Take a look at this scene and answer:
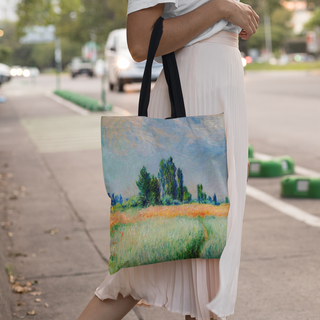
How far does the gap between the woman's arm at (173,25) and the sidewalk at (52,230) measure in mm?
1580

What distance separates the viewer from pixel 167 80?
189 cm

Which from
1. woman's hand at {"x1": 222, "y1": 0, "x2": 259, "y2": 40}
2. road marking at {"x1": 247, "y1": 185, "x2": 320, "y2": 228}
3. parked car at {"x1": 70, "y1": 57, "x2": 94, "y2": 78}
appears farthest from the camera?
parked car at {"x1": 70, "y1": 57, "x2": 94, "y2": 78}

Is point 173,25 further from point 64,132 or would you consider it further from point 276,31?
point 276,31

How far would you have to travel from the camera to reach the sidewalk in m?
3.23

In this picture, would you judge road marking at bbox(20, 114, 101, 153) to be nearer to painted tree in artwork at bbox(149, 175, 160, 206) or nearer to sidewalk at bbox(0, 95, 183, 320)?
sidewalk at bbox(0, 95, 183, 320)

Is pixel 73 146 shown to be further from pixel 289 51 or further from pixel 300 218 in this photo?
pixel 289 51

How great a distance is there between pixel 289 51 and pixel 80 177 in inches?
3781

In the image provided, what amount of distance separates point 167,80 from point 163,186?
0.37 meters

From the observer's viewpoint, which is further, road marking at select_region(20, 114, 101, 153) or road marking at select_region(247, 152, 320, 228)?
road marking at select_region(20, 114, 101, 153)

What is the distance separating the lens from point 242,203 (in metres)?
1.95

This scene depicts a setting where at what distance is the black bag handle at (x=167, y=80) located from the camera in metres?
1.80

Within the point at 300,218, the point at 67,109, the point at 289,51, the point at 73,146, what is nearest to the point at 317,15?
the point at 289,51

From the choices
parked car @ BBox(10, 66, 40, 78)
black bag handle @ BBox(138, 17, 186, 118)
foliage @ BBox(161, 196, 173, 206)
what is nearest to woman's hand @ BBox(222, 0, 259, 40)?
black bag handle @ BBox(138, 17, 186, 118)

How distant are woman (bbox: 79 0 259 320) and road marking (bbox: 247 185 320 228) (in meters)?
2.85
